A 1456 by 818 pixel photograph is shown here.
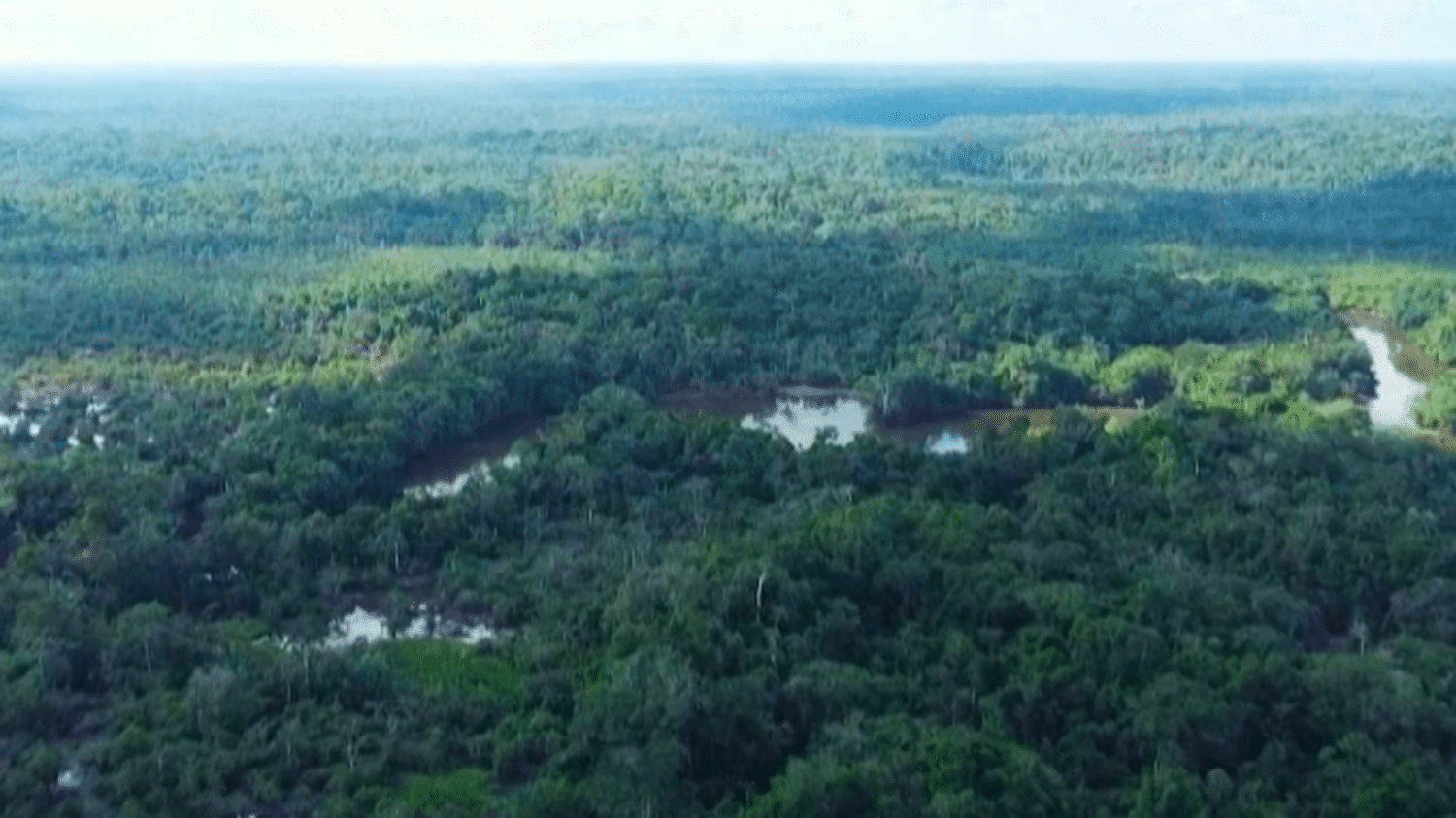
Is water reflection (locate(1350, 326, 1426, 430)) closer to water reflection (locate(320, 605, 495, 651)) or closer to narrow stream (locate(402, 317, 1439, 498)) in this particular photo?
narrow stream (locate(402, 317, 1439, 498))

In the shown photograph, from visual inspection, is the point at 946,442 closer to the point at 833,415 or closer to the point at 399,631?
the point at 833,415

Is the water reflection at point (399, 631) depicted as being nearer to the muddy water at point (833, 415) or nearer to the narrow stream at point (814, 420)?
the narrow stream at point (814, 420)

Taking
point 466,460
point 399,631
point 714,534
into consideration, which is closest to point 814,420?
point 466,460

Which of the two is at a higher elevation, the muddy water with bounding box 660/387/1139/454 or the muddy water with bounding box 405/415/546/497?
the muddy water with bounding box 405/415/546/497

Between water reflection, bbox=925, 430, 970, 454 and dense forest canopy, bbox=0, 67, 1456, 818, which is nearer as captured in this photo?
dense forest canopy, bbox=0, 67, 1456, 818

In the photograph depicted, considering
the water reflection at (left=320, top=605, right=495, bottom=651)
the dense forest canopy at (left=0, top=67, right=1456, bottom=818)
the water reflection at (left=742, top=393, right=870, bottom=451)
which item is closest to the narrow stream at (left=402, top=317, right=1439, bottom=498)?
the water reflection at (left=742, top=393, right=870, bottom=451)

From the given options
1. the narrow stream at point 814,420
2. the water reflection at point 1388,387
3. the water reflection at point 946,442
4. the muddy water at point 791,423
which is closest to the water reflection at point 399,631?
the muddy water at point 791,423

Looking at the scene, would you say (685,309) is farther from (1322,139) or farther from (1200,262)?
(1322,139)

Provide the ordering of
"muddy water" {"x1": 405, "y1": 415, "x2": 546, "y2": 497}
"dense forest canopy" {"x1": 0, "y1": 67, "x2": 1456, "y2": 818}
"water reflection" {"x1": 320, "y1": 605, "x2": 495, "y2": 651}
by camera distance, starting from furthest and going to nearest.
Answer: "muddy water" {"x1": 405, "y1": 415, "x2": 546, "y2": 497}, "water reflection" {"x1": 320, "y1": 605, "x2": 495, "y2": 651}, "dense forest canopy" {"x1": 0, "y1": 67, "x2": 1456, "y2": 818}
